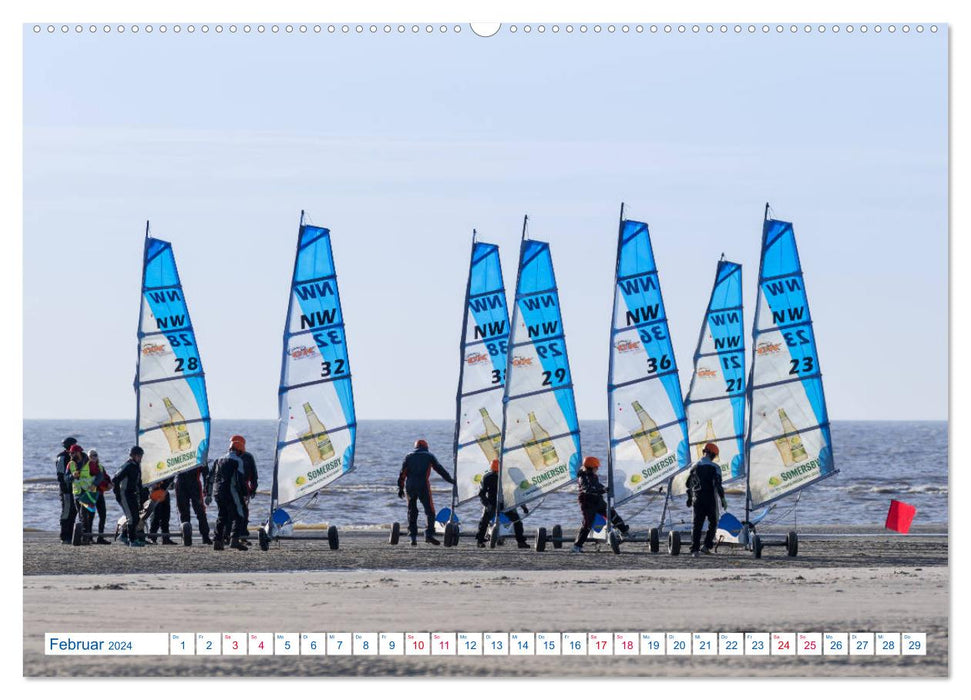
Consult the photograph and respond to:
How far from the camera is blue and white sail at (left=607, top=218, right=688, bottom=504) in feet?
82.6

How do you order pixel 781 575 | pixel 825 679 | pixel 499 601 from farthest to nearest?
pixel 781 575 → pixel 499 601 → pixel 825 679

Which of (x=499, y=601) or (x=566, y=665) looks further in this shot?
(x=499, y=601)

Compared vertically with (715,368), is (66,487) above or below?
below

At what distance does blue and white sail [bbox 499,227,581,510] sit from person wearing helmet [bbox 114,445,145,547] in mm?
4785

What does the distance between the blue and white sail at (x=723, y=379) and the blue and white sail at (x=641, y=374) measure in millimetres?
3986

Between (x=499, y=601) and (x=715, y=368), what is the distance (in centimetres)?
1206

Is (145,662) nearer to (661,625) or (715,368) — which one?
(661,625)

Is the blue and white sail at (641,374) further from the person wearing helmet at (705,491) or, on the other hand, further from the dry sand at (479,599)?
the person wearing helmet at (705,491)

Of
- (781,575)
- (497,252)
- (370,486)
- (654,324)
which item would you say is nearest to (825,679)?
(781,575)

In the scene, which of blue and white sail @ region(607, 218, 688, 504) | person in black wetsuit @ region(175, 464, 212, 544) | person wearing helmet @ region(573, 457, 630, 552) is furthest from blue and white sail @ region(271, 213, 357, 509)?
blue and white sail @ region(607, 218, 688, 504)

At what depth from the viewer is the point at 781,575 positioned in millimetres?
21094

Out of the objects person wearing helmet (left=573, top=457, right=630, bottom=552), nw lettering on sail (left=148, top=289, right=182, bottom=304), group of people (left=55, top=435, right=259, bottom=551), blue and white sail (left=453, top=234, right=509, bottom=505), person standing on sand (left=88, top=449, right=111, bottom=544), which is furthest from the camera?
blue and white sail (left=453, top=234, right=509, bottom=505)

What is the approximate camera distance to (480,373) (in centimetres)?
2762

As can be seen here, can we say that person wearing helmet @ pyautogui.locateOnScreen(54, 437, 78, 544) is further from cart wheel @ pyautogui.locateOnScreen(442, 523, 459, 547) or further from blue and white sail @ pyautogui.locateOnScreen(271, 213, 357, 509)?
cart wheel @ pyautogui.locateOnScreen(442, 523, 459, 547)
